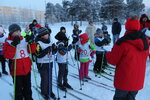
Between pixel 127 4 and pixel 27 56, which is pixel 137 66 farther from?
pixel 127 4

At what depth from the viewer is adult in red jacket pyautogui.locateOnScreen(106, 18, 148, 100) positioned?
2303 mm

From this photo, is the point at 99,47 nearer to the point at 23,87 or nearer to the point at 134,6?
the point at 23,87

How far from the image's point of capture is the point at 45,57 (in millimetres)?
3477

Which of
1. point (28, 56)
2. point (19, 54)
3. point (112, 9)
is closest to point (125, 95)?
point (28, 56)

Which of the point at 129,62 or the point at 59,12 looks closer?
the point at 129,62

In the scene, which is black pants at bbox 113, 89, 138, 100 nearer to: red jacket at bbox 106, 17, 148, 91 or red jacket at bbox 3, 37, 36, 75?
red jacket at bbox 106, 17, 148, 91

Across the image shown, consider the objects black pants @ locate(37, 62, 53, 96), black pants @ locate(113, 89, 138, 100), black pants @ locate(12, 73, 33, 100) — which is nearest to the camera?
black pants @ locate(113, 89, 138, 100)

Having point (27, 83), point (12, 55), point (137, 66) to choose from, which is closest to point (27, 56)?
point (12, 55)

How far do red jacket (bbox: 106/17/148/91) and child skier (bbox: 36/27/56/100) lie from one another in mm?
1465

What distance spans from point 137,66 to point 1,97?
349 cm

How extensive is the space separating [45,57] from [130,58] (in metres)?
1.96

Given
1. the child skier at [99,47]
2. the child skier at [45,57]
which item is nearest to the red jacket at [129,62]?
the child skier at [45,57]

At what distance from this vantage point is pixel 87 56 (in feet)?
15.3

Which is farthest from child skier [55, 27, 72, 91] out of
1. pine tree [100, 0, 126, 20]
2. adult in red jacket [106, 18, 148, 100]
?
pine tree [100, 0, 126, 20]
